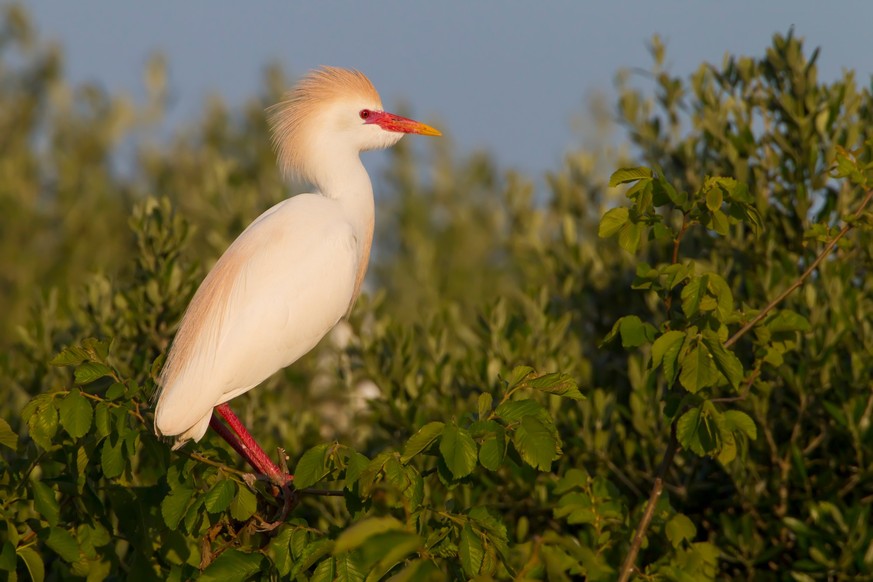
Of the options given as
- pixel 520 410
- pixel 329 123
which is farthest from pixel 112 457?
pixel 329 123

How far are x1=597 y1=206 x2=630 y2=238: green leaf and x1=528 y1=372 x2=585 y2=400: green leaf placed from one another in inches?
20.5

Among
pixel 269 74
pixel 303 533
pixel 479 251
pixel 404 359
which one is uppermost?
pixel 269 74

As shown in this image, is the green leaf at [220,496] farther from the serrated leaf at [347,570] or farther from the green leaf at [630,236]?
the green leaf at [630,236]

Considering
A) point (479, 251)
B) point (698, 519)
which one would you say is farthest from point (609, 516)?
point (479, 251)

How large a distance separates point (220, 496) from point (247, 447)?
3.00 ft

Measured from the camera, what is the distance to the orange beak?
189 inches

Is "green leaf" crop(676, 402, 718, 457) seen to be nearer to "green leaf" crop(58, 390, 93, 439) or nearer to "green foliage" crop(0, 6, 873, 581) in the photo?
"green foliage" crop(0, 6, 873, 581)

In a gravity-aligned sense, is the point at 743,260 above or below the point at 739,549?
above

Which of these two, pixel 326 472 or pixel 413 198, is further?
pixel 413 198

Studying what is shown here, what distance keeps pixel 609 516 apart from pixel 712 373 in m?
0.83

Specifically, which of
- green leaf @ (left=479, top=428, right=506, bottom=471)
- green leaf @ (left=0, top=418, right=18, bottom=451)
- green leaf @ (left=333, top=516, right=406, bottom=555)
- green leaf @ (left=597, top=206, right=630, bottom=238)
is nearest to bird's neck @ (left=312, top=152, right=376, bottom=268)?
green leaf @ (left=597, top=206, right=630, bottom=238)

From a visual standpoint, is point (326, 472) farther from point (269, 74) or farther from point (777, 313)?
point (269, 74)

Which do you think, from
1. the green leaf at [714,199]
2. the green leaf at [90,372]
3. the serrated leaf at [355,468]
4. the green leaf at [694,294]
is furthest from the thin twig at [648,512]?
the green leaf at [90,372]

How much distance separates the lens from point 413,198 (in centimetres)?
1309
